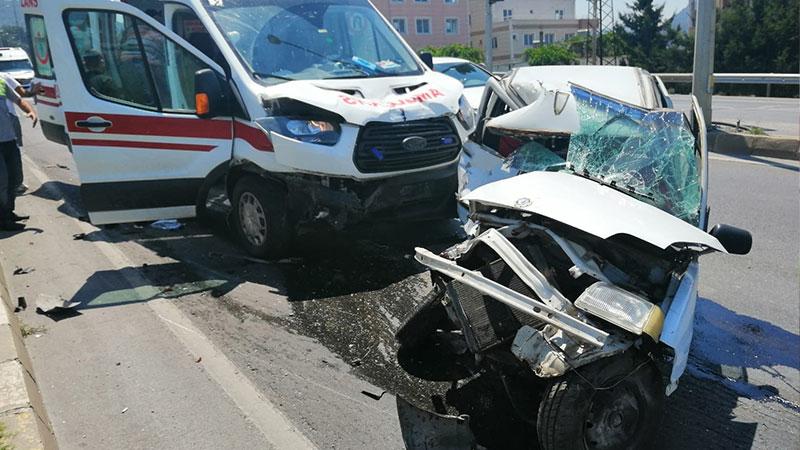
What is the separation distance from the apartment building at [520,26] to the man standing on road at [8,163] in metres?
63.2

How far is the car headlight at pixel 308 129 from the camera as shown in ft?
17.4

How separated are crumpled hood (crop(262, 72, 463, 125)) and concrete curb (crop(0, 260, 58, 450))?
8.48 feet

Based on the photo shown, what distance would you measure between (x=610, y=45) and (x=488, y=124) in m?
52.7

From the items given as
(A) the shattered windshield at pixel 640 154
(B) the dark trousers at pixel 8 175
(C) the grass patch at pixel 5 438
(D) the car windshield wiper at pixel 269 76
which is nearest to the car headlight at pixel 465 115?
(D) the car windshield wiper at pixel 269 76

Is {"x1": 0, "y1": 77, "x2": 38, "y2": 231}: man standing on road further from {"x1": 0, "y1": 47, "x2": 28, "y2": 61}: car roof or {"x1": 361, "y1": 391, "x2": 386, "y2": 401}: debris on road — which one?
{"x1": 0, "y1": 47, "x2": 28, "y2": 61}: car roof

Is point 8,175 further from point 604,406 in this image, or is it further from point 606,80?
point 604,406

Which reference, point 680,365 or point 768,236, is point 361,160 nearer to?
point 680,365

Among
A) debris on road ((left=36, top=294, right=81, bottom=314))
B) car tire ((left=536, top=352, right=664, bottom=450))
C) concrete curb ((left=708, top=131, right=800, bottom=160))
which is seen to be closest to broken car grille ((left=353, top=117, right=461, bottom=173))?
debris on road ((left=36, top=294, right=81, bottom=314))

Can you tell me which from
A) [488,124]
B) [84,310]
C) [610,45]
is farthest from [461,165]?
[610,45]

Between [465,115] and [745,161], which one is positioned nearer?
[465,115]

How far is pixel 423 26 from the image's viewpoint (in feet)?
227

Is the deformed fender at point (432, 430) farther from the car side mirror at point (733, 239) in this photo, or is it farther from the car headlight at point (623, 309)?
the car side mirror at point (733, 239)

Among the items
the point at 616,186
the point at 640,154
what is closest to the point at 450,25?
the point at 640,154

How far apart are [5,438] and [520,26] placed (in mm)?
77427
